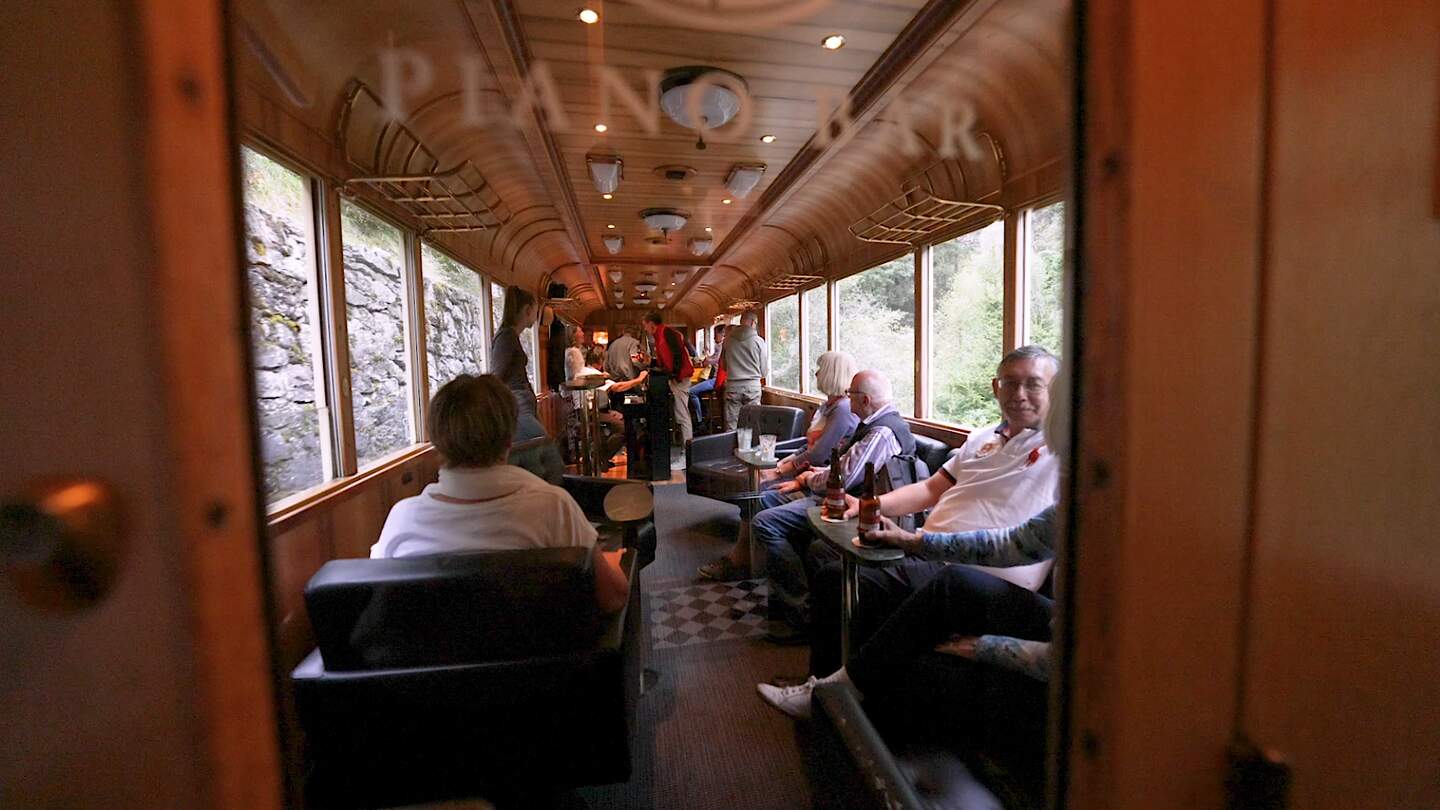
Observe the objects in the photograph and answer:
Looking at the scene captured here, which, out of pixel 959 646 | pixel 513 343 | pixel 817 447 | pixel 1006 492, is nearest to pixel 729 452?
pixel 817 447

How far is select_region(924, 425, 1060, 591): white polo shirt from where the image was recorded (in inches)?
79.8

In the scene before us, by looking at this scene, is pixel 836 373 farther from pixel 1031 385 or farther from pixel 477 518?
pixel 477 518

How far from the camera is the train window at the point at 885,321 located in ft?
17.4

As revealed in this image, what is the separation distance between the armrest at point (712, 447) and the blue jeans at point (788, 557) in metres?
1.45

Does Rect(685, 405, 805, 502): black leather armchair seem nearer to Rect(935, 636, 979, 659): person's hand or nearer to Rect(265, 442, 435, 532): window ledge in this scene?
Rect(265, 442, 435, 532): window ledge

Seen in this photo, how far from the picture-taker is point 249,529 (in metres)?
0.53

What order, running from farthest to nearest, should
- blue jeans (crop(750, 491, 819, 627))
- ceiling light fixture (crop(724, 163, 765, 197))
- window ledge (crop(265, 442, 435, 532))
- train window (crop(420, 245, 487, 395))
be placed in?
ceiling light fixture (crop(724, 163, 765, 197)) → train window (crop(420, 245, 487, 395)) → blue jeans (crop(750, 491, 819, 627)) → window ledge (crop(265, 442, 435, 532))

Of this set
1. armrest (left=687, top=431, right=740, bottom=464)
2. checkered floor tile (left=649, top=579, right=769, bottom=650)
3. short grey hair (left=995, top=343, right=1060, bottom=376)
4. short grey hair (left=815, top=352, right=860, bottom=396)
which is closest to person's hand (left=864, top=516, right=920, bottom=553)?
short grey hair (left=995, top=343, right=1060, bottom=376)

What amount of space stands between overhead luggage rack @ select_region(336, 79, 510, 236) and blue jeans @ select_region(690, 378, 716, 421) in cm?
518

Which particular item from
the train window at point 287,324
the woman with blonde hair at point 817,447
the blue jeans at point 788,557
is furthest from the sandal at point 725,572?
the train window at point 287,324

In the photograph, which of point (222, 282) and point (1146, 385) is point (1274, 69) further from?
point (222, 282)

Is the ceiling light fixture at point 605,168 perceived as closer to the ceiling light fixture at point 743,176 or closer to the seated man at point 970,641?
the ceiling light fixture at point 743,176

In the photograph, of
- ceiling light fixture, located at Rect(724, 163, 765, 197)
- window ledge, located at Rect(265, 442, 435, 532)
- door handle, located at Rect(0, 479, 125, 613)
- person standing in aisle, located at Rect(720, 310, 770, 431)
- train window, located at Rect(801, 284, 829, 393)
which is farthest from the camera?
train window, located at Rect(801, 284, 829, 393)

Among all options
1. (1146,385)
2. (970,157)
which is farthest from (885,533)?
(970,157)
